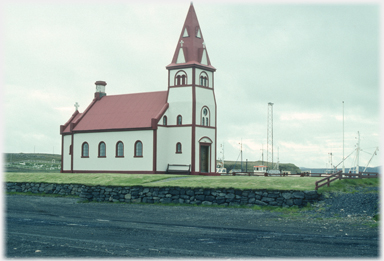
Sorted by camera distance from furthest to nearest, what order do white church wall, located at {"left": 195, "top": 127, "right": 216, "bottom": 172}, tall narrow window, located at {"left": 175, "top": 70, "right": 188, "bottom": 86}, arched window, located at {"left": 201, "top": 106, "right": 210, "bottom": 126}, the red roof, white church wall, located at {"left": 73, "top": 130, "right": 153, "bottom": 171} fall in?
the red roof
arched window, located at {"left": 201, "top": 106, "right": 210, "bottom": 126}
tall narrow window, located at {"left": 175, "top": 70, "right": 188, "bottom": 86}
white church wall, located at {"left": 73, "top": 130, "right": 153, "bottom": 171}
white church wall, located at {"left": 195, "top": 127, "right": 216, "bottom": 172}

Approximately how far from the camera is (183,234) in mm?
16078

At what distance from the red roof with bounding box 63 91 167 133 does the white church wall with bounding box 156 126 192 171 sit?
6.11 ft

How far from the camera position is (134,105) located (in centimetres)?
4578

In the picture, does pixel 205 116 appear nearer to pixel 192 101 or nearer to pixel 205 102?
pixel 205 102

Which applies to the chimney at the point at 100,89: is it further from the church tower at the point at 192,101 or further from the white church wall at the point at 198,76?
the white church wall at the point at 198,76

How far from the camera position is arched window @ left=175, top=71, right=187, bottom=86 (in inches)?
1668

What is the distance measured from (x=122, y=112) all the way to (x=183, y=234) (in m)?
30.9

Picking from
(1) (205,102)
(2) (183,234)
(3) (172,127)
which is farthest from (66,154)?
(2) (183,234)

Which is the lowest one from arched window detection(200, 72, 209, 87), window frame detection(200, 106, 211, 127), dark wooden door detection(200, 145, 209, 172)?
dark wooden door detection(200, 145, 209, 172)

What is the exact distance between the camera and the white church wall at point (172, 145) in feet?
136

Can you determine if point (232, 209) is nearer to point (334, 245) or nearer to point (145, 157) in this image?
point (334, 245)

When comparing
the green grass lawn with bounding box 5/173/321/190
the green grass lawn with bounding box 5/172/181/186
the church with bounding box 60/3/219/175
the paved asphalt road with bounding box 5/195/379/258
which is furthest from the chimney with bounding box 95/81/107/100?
the paved asphalt road with bounding box 5/195/379/258

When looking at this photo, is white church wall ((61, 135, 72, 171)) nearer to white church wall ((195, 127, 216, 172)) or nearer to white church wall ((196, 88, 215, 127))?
white church wall ((195, 127, 216, 172))

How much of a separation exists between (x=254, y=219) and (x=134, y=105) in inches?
1111
